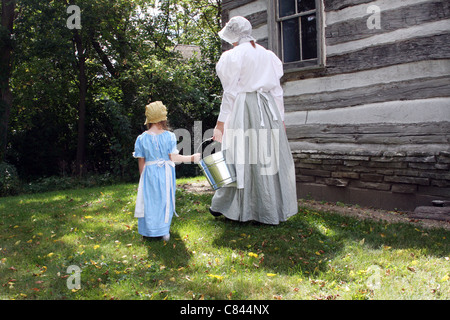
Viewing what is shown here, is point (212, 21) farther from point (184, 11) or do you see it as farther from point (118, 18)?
point (118, 18)

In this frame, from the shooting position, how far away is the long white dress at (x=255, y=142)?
4.39 metres

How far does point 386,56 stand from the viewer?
18.0 ft

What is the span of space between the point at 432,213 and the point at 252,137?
2.29 meters

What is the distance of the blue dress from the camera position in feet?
13.4

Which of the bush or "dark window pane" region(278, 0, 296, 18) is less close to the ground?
"dark window pane" region(278, 0, 296, 18)

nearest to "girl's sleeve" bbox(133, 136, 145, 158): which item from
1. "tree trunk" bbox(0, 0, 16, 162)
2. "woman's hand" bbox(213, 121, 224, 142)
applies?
"woman's hand" bbox(213, 121, 224, 142)

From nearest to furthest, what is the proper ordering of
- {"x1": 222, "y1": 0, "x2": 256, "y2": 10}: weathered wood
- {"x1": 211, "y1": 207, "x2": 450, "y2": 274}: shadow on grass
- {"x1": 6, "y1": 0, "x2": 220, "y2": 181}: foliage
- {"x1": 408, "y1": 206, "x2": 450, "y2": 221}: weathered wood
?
{"x1": 211, "y1": 207, "x2": 450, "y2": 274}: shadow on grass < {"x1": 408, "y1": 206, "x2": 450, "y2": 221}: weathered wood < {"x1": 222, "y1": 0, "x2": 256, "y2": 10}: weathered wood < {"x1": 6, "y1": 0, "x2": 220, "y2": 181}: foliage

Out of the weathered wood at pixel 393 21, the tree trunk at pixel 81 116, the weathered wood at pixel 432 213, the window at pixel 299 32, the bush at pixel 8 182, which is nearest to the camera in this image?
the weathered wood at pixel 432 213

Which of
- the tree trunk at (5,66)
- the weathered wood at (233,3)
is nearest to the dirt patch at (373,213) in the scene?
the weathered wood at (233,3)

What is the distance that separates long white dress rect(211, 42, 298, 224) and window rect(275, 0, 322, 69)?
6.77ft

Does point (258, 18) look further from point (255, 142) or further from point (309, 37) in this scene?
point (255, 142)

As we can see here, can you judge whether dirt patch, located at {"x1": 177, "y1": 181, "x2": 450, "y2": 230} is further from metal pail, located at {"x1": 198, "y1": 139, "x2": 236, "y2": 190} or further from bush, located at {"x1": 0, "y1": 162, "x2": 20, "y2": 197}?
bush, located at {"x1": 0, "y1": 162, "x2": 20, "y2": 197}

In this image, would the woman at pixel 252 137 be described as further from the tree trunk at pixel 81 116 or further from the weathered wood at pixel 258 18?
the tree trunk at pixel 81 116
